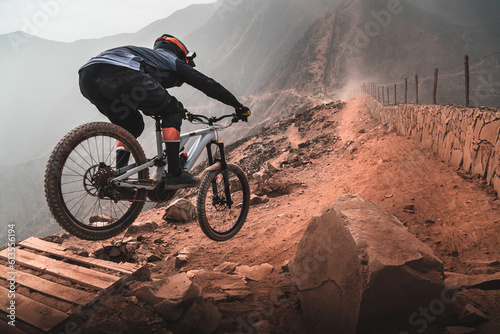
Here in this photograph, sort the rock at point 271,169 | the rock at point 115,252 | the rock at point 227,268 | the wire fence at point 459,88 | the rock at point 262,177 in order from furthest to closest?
the wire fence at point 459,88 < the rock at point 271,169 < the rock at point 262,177 < the rock at point 115,252 < the rock at point 227,268

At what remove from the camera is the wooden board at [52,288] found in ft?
8.39

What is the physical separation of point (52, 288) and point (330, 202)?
5.00 m

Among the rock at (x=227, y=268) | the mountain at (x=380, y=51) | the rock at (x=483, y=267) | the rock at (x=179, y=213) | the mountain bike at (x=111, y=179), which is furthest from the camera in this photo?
the mountain at (x=380, y=51)

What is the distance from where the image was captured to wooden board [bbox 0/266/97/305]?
2557 mm

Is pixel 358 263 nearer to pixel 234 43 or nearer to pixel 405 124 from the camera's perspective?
pixel 405 124

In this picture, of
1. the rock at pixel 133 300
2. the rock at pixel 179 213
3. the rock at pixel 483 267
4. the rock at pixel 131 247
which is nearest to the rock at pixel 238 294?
the rock at pixel 133 300

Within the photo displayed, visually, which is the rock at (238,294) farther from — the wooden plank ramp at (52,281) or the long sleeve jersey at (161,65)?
the long sleeve jersey at (161,65)

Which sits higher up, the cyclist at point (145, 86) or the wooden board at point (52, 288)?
the cyclist at point (145, 86)

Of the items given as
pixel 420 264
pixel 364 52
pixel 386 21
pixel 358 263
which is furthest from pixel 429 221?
pixel 386 21

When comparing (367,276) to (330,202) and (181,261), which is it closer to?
(181,261)

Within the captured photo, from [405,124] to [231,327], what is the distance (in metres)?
8.74

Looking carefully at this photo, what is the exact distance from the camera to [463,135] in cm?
576

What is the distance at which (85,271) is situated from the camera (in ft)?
9.96

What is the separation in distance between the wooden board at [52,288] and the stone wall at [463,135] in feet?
17.9
